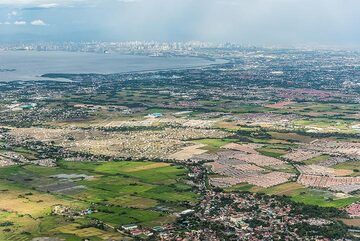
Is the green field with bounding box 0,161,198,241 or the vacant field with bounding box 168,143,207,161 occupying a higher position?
the vacant field with bounding box 168,143,207,161

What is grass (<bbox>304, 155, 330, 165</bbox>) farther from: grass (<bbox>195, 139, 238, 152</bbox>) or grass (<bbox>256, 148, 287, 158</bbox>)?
grass (<bbox>195, 139, 238, 152</bbox>)

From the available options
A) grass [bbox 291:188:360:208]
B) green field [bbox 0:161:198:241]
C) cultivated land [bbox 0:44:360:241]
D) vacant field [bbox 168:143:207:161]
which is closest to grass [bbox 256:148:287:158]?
cultivated land [bbox 0:44:360:241]

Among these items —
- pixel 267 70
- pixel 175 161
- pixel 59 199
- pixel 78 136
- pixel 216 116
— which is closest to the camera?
pixel 59 199

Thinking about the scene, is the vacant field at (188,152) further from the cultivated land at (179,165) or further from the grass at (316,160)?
the grass at (316,160)

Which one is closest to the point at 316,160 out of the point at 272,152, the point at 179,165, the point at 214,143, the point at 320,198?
the point at 272,152

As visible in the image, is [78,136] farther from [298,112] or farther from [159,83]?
[159,83]

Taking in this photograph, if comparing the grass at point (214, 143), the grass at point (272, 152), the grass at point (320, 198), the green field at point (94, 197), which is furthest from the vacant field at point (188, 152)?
the grass at point (320, 198)

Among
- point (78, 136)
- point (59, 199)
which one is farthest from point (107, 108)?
point (59, 199)

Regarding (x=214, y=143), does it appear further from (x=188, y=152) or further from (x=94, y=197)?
(x=94, y=197)
